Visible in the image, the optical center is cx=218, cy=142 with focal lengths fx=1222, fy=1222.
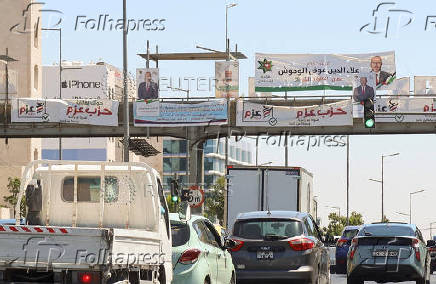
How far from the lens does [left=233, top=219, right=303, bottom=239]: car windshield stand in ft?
74.3

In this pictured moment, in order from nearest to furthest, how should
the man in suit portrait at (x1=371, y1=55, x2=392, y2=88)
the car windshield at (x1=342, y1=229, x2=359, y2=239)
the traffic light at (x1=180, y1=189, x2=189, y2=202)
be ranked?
the car windshield at (x1=342, y1=229, x2=359, y2=239) → the traffic light at (x1=180, y1=189, x2=189, y2=202) → the man in suit portrait at (x1=371, y1=55, x2=392, y2=88)

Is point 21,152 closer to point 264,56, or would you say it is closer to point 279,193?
point 264,56

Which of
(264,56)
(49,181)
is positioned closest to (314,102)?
(264,56)

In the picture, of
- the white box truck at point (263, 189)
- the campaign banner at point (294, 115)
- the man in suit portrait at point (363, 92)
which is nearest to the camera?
the white box truck at point (263, 189)

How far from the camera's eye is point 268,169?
109 ft

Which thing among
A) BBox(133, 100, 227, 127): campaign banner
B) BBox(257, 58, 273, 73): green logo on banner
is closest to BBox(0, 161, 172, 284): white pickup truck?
BBox(133, 100, 227, 127): campaign banner

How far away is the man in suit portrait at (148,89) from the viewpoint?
5547 cm

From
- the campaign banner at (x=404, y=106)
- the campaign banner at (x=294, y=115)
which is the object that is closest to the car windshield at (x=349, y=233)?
the campaign banner at (x=294, y=115)

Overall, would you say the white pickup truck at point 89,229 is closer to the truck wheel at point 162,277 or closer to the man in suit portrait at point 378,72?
the truck wheel at point 162,277

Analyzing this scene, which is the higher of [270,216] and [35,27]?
[35,27]

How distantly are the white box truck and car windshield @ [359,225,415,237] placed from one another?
6.80 m

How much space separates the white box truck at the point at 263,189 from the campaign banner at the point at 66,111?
865 inches

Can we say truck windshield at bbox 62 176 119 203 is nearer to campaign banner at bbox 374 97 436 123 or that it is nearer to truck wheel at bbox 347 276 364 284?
truck wheel at bbox 347 276 364 284

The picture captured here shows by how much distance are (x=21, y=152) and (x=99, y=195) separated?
68.6 meters
